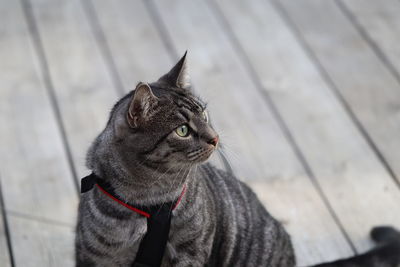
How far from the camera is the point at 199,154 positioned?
1.46 metres

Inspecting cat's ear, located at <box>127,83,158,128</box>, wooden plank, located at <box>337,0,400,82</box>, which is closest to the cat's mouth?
cat's ear, located at <box>127,83,158,128</box>

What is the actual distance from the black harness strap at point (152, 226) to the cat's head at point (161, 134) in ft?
0.33

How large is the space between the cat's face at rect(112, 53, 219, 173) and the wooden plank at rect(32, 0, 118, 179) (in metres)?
0.78

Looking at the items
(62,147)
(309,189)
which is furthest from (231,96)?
(62,147)

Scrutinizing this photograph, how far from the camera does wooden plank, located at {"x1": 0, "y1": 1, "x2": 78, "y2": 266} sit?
2.09m

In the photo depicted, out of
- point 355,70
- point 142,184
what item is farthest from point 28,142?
point 355,70

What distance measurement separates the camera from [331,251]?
200 centimetres

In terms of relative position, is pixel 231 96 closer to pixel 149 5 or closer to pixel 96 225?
pixel 149 5

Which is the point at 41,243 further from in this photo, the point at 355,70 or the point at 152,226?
the point at 355,70

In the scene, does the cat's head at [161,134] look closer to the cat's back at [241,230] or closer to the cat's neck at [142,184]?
the cat's neck at [142,184]

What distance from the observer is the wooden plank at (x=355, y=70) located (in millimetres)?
2334

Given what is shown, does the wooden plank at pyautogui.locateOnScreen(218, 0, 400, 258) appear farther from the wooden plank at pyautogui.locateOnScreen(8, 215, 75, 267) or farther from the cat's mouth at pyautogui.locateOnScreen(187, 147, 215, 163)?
the wooden plank at pyautogui.locateOnScreen(8, 215, 75, 267)

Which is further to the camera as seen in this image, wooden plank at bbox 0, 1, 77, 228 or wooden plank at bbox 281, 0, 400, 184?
wooden plank at bbox 281, 0, 400, 184

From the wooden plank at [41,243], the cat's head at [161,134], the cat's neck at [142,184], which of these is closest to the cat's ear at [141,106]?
the cat's head at [161,134]
